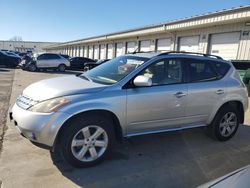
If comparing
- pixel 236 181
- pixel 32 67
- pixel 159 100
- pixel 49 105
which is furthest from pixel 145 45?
pixel 236 181

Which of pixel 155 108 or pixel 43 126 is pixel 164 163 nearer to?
pixel 155 108

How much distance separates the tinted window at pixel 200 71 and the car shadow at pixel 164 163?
129 cm

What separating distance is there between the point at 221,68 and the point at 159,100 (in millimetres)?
1737

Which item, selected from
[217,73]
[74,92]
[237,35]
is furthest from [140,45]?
[74,92]

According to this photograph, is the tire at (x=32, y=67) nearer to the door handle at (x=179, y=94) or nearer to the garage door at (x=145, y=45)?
the garage door at (x=145, y=45)

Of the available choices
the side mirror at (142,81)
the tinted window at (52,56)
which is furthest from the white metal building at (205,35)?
the side mirror at (142,81)

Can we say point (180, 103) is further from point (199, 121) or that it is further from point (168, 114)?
point (199, 121)

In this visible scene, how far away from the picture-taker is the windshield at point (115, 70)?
157 inches

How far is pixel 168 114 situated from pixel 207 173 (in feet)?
3.59

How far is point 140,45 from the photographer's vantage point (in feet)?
71.4

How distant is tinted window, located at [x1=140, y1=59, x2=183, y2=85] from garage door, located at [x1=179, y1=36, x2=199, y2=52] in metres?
11.5

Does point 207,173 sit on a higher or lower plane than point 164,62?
lower

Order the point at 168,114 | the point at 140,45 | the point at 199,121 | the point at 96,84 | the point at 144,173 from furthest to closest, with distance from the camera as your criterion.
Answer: the point at 140,45
the point at 199,121
the point at 168,114
the point at 96,84
the point at 144,173

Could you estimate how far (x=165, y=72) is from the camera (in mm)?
4215
